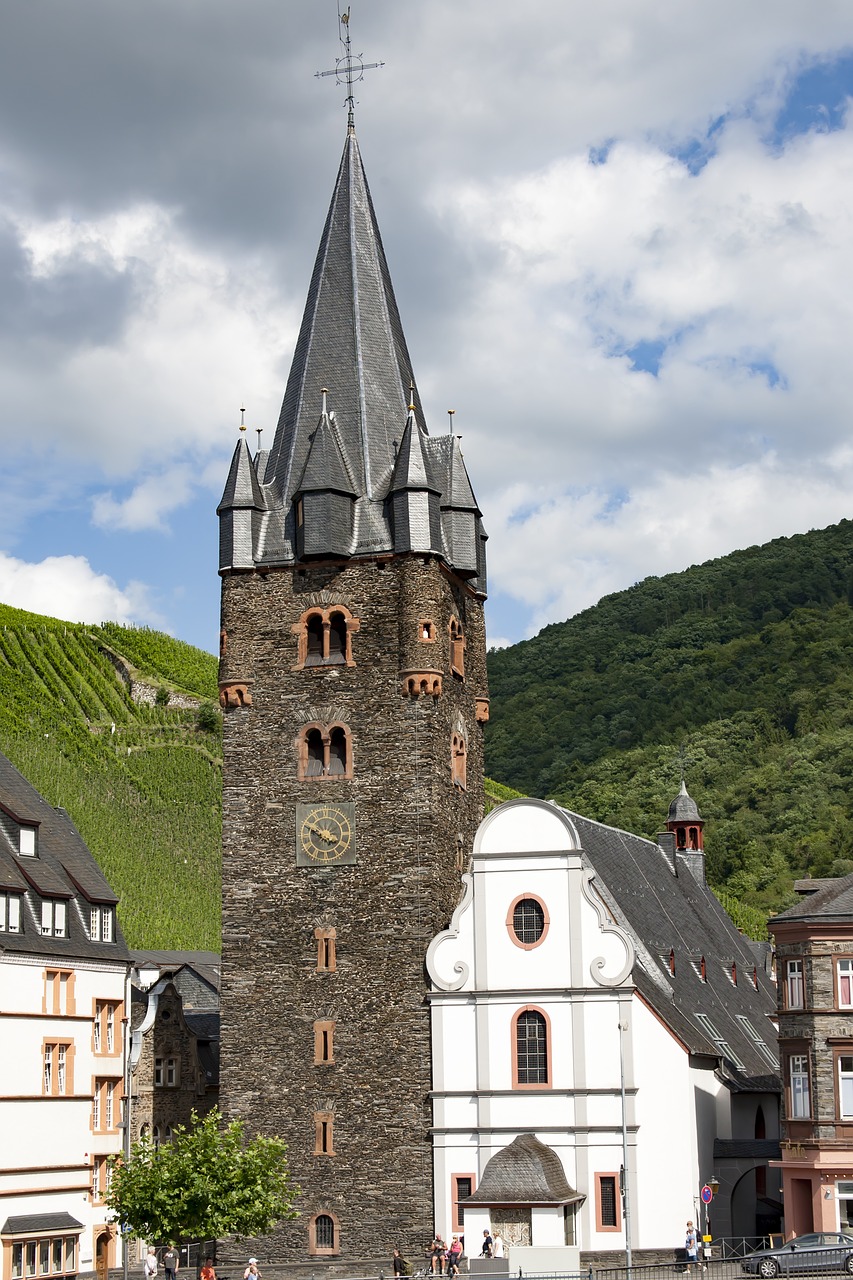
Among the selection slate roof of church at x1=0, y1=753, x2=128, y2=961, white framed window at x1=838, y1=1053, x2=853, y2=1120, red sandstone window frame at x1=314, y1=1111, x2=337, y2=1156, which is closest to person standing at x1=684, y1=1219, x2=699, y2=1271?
white framed window at x1=838, y1=1053, x2=853, y2=1120

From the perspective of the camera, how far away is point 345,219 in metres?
57.8

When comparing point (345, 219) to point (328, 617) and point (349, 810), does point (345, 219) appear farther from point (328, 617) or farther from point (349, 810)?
point (349, 810)

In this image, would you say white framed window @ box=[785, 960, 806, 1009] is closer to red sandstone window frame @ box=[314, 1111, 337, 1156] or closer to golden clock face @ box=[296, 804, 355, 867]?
golden clock face @ box=[296, 804, 355, 867]

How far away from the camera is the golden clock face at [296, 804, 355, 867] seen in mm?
50719

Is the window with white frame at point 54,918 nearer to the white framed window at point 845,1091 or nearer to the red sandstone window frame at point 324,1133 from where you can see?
the red sandstone window frame at point 324,1133

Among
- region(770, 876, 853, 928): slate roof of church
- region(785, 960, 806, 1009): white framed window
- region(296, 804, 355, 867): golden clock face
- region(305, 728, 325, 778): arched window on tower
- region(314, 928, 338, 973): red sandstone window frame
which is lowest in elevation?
region(785, 960, 806, 1009): white framed window

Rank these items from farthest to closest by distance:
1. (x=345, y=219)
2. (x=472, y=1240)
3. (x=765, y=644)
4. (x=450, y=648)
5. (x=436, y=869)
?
(x=765, y=644) < (x=345, y=219) < (x=450, y=648) < (x=436, y=869) < (x=472, y=1240)

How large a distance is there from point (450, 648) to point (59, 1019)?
14.6 metres

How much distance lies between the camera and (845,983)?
4784cm

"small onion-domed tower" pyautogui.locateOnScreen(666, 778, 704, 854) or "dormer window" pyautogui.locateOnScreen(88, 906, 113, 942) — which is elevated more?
"small onion-domed tower" pyautogui.locateOnScreen(666, 778, 704, 854)

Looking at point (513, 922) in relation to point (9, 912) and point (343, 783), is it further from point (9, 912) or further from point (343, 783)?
point (9, 912)

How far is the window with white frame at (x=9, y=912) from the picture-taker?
49.1m

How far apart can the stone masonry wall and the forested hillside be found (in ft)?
194

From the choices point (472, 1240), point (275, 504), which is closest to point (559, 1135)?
point (472, 1240)
